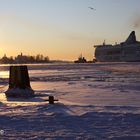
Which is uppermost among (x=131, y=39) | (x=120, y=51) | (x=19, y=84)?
(x=131, y=39)

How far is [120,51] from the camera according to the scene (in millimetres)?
152250

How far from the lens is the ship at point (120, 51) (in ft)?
477

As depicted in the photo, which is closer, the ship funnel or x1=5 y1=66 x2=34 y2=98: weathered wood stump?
x1=5 y1=66 x2=34 y2=98: weathered wood stump

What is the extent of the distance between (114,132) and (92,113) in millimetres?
2153

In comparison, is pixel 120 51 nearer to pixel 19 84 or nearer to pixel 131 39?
pixel 131 39

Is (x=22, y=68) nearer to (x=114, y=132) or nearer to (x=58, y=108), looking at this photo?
(x=58, y=108)

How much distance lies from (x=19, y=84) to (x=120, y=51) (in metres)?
138

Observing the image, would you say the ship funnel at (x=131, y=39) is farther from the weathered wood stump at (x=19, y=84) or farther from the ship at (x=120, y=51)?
the weathered wood stump at (x=19, y=84)

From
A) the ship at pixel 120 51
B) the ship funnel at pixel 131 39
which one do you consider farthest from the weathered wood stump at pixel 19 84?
the ship funnel at pixel 131 39

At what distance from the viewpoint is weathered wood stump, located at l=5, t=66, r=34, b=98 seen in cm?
1520

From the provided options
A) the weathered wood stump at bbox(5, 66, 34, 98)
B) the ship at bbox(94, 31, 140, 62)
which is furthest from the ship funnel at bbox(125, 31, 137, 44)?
the weathered wood stump at bbox(5, 66, 34, 98)

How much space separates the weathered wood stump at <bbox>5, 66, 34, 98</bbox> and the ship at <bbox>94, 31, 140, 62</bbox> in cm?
12657

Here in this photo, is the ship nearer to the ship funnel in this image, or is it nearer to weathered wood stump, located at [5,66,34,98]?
the ship funnel

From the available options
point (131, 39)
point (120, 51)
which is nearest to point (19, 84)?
point (120, 51)
